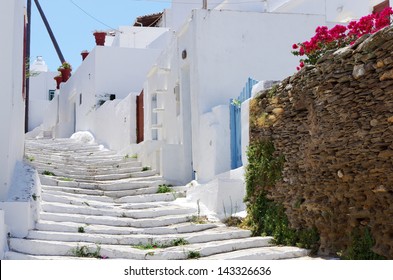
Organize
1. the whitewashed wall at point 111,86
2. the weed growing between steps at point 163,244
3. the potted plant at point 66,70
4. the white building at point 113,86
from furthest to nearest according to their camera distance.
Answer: the potted plant at point 66,70 → the whitewashed wall at point 111,86 → the white building at point 113,86 → the weed growing between steps at point 163,244

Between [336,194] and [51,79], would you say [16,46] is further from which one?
[51,79]

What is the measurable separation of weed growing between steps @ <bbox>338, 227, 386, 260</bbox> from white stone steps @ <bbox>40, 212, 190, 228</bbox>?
3.47m

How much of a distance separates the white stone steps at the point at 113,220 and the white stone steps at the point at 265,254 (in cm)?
198

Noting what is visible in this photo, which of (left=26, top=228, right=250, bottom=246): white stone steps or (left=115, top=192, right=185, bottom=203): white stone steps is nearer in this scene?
(left=26, top=228, right=250, bottom=246): white stone steps

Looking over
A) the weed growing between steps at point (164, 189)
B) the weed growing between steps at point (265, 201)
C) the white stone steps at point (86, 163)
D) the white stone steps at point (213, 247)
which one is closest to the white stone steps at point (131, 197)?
the weed growing between steps at point (164, 189)

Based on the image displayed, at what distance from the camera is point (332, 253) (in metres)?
7.12

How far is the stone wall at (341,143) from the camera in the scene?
618 cm

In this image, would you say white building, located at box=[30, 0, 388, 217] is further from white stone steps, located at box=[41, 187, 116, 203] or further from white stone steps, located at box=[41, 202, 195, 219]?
white stone steps, located at box=[41, 187, 116, 203]

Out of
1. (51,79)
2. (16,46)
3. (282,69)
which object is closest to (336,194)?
(16,46)

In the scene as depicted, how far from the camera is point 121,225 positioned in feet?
30.0

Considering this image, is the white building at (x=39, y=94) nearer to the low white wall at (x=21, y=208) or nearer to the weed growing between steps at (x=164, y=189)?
the weed growing between steps at (x=164, y=189)

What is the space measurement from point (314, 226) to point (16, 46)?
5.08 meters

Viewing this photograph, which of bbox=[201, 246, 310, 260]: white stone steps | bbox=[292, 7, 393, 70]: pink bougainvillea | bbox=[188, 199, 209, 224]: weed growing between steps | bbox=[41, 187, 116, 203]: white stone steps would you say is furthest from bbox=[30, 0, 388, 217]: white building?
bbox=[201, 246, 310, 260]: white stone steps

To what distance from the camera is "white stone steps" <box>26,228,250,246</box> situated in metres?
7.96
